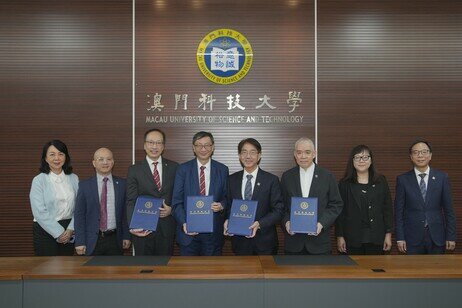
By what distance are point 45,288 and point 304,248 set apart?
1.73m

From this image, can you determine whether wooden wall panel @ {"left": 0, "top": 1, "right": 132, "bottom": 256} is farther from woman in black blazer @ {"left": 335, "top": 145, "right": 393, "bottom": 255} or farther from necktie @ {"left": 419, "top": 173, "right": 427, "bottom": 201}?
necktie @ {"left": 419, "top": 173, "right": 427, "bottom": 201}

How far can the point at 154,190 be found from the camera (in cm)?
337

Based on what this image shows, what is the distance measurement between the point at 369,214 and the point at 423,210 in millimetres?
529

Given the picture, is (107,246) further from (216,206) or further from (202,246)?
(216,206)

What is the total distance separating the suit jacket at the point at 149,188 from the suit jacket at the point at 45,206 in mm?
526

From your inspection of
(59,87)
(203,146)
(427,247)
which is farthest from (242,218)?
(59,87)

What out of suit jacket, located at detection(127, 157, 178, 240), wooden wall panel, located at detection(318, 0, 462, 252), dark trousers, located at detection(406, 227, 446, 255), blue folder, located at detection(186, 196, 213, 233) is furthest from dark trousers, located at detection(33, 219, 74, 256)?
dark trousers, located at detection(406, 227, 446, 255)

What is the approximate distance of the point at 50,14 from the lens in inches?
179

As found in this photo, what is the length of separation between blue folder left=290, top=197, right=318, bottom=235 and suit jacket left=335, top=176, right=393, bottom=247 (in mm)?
513

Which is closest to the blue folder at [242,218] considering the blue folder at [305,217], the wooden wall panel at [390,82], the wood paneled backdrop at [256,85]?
the blue folder at [305,217]

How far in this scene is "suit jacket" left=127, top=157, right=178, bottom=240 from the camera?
336cm

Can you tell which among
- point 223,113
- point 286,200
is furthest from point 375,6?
point 286,200

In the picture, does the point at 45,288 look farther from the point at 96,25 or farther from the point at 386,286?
the point at 96,25

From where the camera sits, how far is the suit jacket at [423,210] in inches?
139
